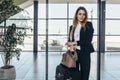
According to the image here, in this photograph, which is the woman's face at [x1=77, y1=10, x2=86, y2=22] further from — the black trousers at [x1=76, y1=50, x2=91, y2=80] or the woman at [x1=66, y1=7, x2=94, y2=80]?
the black trousers at [x1=76, y1=50, x2=91, y2=80]

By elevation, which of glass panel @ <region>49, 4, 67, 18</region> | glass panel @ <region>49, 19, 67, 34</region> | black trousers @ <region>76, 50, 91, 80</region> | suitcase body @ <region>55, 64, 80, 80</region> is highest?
glass panel @ <region>49, 4, 67, 18</region>

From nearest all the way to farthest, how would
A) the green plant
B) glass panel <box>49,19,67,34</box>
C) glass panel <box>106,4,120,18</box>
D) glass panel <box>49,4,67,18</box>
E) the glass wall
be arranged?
the green plant
glass panel <box>49,19,67,34</box>
glass panel <box>49,4,67,18</box>
glass panel <box>106,4,120,18</box>
the glass wall

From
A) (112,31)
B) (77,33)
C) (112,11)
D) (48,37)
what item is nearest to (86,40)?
(77,33)

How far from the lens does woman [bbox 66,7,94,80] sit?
3412 mm

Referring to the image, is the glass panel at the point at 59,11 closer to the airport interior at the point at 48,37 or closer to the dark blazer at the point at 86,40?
the airport interior at the point at 48,37

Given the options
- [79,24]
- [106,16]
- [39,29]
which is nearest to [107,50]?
[106,16]

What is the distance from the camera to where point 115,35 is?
12828mm

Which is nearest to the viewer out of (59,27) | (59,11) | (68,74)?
(68,74)

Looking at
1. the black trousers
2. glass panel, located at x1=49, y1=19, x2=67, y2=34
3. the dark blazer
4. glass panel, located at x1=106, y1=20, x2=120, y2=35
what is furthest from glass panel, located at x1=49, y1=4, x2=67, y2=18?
the black trousers

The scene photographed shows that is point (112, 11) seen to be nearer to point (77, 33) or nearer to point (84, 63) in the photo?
point (77, 33)

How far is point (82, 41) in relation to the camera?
3.46 meters

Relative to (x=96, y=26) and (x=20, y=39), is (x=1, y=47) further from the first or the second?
(x=96, y=26)

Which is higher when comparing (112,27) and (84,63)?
(112,27)

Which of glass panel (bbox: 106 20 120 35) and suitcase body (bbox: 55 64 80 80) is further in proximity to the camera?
glass panel (bbox: 106 20 120 35)
